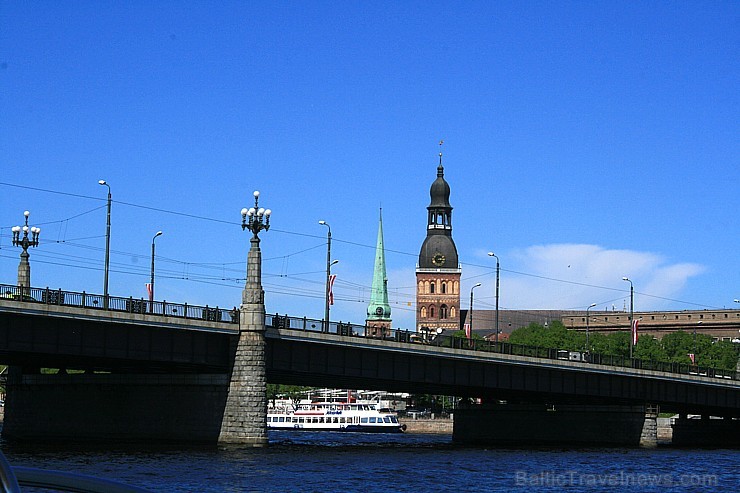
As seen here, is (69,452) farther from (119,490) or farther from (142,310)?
(119,490)

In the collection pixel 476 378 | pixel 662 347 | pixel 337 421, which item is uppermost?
pixel 662 347

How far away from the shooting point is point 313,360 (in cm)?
7794

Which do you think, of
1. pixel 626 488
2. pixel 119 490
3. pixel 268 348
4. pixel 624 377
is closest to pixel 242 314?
pixel 268 348

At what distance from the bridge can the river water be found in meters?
5.78

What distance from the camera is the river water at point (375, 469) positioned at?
1836 inches

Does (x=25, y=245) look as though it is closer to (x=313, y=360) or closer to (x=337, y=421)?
(x=313, y=360)

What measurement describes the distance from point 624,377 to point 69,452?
172 ft

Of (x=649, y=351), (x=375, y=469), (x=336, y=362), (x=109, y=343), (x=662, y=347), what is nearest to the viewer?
(x=375, y=469)

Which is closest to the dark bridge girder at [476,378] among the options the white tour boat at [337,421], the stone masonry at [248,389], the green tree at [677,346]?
the stone masonry at [248,389]

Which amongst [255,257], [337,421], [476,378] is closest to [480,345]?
[476,378]

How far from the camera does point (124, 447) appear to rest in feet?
234

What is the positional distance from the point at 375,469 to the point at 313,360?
2059cm

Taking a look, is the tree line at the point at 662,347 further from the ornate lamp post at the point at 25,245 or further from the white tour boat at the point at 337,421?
the ornate lamp post at the point at 25,245

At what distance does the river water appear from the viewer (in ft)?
153
